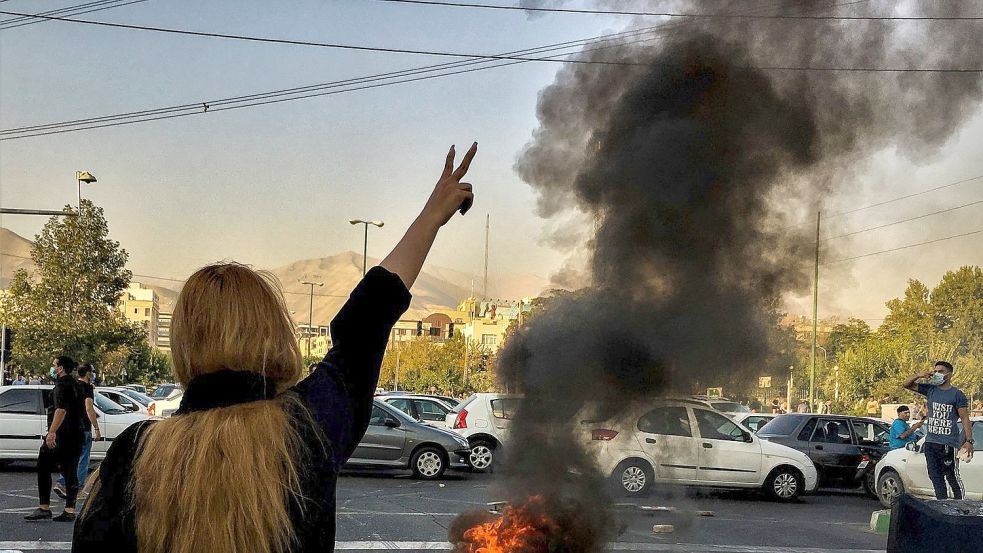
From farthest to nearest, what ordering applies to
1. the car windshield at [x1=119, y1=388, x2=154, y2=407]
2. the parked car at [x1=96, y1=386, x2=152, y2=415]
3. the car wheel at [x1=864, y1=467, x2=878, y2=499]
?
1. the car windshield at [x1=119, y1=388, x2=154, y2=407]
2. the parked car at [x1=96, y1=386, x2=152, y2=415]
3. the car wheel at [x1=864, y1=467, x2=878, y2=499]

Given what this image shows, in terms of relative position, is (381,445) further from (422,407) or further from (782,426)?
(782,426)

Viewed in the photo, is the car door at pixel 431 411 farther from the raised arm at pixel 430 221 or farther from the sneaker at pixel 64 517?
the raised arm at pixel 430 221

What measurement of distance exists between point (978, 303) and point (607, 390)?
31.1 m

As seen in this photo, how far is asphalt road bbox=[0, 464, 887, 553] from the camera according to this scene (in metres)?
8.72

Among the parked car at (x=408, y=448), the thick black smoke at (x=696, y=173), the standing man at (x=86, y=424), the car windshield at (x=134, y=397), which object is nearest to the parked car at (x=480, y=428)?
the parked car at (x=408, y=448)

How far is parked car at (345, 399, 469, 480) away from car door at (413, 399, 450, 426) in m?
3.84

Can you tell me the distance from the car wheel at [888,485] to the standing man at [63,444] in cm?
1089

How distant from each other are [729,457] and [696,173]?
7.71 m

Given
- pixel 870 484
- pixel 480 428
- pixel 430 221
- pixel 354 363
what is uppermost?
pixel 430 221

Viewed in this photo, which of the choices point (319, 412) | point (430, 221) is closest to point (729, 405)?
point (430, 221)

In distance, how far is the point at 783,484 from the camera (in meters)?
14.0

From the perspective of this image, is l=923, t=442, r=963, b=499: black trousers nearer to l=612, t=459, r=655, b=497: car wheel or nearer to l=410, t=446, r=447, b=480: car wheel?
l=612, t=459, r=655, b=497: car wheel

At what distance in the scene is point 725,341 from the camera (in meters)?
7.61

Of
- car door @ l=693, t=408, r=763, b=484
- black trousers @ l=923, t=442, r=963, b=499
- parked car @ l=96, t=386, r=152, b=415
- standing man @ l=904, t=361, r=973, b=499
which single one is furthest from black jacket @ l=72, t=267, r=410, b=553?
parked car @ l=96, t=386, r=152, b=415
